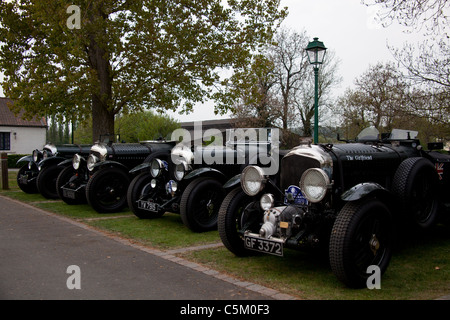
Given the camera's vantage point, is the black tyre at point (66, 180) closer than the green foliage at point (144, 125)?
Yes

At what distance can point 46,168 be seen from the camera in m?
12.1

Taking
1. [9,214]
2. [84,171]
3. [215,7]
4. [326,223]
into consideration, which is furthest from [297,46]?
[326,223]

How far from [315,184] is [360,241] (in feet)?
2.47

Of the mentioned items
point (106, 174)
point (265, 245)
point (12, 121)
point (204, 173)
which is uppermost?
point (12, 121)

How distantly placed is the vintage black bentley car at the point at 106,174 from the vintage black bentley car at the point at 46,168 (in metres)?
1.27

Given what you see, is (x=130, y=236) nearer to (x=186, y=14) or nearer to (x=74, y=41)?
(x=74, y=41)

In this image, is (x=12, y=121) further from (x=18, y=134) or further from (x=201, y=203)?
(x=201, y=203)

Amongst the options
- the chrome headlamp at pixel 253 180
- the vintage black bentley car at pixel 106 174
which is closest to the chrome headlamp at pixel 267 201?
the chrome headlamp at pixel 253 180

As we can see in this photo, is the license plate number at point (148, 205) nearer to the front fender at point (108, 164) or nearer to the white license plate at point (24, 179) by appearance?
the front fender at point (108, 164)

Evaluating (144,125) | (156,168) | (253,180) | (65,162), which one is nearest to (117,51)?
(65,162)

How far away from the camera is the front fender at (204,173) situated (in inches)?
283

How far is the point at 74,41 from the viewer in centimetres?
1238

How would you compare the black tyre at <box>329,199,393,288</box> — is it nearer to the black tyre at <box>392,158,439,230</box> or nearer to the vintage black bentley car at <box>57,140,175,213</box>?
the black tyre at <box>392,158,439,230</box>

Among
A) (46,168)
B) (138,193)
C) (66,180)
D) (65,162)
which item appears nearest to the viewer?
(138,193)
